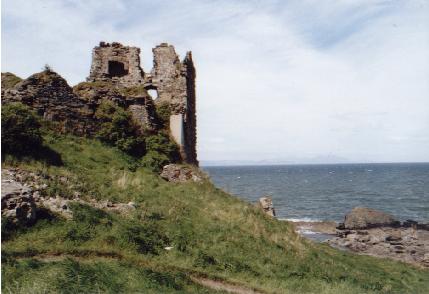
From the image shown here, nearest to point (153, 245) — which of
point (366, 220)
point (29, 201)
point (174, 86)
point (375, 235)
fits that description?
point (29, 201)

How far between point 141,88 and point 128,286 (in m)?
20.0

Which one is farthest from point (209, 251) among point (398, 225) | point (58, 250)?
point (398, 225)

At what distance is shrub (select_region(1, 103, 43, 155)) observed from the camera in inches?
661

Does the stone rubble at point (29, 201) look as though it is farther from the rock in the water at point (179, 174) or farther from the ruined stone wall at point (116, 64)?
the ruined stone wall at point (116, 64)

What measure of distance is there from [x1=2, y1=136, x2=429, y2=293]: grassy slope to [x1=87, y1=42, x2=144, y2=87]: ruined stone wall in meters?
8.01

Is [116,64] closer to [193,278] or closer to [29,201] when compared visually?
[29,201]

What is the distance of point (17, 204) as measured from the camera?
39.4ft

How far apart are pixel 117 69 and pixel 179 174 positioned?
40.3ft

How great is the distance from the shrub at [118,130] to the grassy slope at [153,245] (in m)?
0.99

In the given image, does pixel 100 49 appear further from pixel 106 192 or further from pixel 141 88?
pixel 106 192

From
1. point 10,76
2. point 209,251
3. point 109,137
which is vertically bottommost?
point 209,251

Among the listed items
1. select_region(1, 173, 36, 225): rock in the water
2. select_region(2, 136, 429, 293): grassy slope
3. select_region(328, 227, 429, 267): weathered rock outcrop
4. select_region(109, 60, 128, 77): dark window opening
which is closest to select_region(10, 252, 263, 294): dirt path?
select_region(2, 136, 429, 293): grassy slope

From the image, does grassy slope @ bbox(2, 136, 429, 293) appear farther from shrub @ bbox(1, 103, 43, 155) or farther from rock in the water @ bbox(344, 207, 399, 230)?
rock in the water @ bbox(344, 207, 399, 230)

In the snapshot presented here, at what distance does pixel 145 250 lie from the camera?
1358cm
